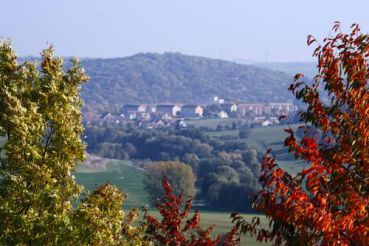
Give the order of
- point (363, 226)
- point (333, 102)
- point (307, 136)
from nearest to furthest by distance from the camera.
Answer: point (363, 226) → point (307, 136) → point (333, 102)

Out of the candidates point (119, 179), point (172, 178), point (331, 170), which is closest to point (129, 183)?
point (119, 179)

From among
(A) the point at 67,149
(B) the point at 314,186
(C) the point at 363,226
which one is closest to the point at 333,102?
(B) the point at 314,186

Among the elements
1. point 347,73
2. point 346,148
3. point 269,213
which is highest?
point 347,73

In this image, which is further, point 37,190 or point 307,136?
point 37,190

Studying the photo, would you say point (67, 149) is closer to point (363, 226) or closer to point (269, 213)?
point (269, 213)

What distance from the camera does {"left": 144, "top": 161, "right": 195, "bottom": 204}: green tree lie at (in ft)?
463

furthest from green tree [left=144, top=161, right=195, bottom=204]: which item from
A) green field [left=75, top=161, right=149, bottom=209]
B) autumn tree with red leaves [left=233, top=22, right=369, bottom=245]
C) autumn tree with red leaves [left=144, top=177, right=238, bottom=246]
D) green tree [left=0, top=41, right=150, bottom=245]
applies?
autumn tree with red leaves [left=233, top=22, right=369, bottom=245]

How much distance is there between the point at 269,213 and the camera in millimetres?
12688

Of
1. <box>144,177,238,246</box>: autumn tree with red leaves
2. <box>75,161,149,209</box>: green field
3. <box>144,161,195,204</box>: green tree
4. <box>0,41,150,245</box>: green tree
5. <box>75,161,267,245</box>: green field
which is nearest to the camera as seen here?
<box>0,41,150,245</box>: green tree

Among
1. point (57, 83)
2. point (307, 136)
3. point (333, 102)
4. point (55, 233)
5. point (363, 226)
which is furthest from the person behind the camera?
point (57, 83)

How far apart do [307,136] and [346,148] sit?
27.3 inches

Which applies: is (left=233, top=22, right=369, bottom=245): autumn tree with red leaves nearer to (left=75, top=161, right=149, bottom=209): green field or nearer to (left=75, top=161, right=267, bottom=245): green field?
(left=75, top=161, right=267, bottom=245): green field

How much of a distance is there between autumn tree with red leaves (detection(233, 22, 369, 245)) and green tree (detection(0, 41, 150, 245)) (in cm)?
429

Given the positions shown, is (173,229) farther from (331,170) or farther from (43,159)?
(331,170)
